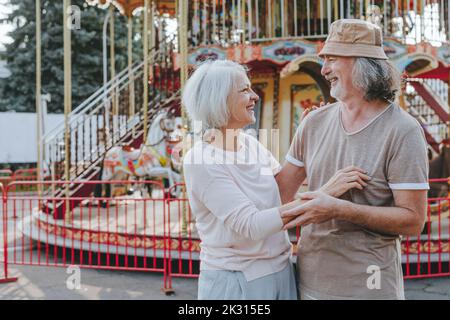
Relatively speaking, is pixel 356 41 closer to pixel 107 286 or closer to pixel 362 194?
pixel 362 194

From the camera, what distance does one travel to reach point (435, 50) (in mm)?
7656

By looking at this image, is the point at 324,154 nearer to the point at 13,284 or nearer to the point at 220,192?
the point at 220,192

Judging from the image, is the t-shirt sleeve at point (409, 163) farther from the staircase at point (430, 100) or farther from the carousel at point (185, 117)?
the staircase at point (430, 100)

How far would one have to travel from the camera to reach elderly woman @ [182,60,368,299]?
6.07 feet

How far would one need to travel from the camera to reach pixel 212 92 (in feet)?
6.27

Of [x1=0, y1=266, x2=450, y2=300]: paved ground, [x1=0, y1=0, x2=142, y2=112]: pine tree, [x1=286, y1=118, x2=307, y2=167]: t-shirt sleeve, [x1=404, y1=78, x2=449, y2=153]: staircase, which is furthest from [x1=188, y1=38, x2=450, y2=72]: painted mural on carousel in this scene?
[x1=0, y1=0, x2=142, y2=112]: pine tree

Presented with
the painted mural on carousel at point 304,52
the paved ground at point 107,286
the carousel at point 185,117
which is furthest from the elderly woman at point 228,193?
the painted mural on carousel at point 304,52

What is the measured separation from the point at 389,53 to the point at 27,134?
58.3ft

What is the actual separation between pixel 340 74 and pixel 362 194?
416 millimetres

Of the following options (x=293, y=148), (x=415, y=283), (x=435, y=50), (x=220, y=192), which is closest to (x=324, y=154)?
(x=293, y=148)

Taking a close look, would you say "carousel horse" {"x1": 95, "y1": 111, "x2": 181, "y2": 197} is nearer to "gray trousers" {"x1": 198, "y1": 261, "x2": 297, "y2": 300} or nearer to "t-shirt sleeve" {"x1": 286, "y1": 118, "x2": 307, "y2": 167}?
"t-shirt sleeve" {"x1": 286, "y1": 118, "x2": 307, "y2": 167}

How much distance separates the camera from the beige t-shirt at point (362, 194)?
176cm

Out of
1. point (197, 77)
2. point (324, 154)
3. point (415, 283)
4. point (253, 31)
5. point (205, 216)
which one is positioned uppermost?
point (253, 31)

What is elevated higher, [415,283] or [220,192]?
[220,192]
